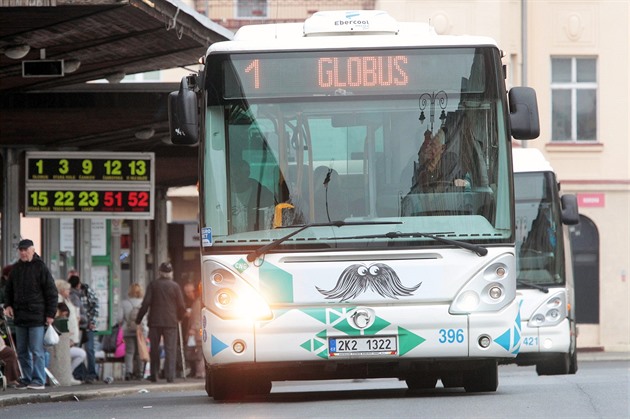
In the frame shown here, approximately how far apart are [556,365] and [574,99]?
20924mm

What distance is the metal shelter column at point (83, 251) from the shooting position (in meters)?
29.6

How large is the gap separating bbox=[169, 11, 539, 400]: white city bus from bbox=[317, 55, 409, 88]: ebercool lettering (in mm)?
12

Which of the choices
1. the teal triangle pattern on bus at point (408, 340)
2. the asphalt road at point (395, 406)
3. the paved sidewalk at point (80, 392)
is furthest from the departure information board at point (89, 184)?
the teal triangle pattern on bus at point (408, 340)

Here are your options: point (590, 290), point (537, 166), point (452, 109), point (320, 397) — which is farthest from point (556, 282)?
point (590, 290)

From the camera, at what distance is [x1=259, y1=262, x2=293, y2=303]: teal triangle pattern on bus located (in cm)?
1392

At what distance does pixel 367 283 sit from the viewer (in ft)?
45.6

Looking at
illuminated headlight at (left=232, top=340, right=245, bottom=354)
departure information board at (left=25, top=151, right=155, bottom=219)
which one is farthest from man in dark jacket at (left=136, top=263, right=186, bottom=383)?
illuminated headlight at (left=232, top=340, right=245, bottom=354)

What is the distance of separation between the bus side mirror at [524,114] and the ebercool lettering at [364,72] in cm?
95

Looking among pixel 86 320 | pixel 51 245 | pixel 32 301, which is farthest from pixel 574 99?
pixel 32 301

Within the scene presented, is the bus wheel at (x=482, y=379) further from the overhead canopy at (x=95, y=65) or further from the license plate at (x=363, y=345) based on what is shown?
the overhead canopy at (x=95, y=65)

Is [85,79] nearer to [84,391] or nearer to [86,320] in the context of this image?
[84,391]

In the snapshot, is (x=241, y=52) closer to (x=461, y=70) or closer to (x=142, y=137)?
(x=461, y=70)

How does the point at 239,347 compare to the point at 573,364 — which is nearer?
the point at 239,347

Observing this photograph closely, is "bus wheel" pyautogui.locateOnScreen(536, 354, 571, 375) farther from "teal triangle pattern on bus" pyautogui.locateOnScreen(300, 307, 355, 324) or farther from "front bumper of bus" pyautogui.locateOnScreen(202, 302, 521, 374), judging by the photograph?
"teal triangle pattern on bus" pyautogui.locateOnScreen(300, 307, 355, 324)
